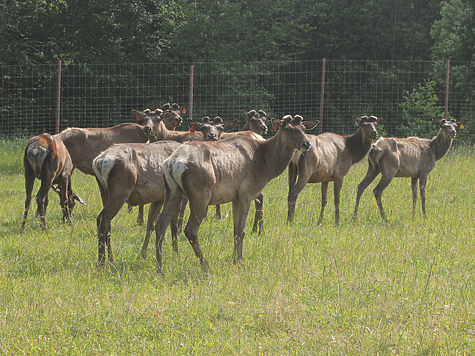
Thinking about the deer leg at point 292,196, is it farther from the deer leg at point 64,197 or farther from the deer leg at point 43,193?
the deer leg at point 43,193

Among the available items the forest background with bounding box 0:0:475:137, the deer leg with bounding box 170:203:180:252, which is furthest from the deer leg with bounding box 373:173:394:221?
the forest background with bounding box 0:0:475:137

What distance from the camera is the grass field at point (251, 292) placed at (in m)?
4.41

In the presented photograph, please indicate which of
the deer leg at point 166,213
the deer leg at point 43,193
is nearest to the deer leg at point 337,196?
the deer leg at point 166,213

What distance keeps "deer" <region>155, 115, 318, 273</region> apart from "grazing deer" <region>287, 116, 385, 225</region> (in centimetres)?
212

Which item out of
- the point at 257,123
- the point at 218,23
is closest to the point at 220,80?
the point at 218,23

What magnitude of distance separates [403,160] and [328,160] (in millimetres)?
1782

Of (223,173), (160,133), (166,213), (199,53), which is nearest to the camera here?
(166,213)

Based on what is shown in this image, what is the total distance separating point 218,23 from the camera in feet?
82.7

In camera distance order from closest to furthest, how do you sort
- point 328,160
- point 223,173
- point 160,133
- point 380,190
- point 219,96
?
point 223,173 → point 328,160 → point 380,190 → point 160,133 → point 219,96

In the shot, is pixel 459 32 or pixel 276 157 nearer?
pixel 276 157

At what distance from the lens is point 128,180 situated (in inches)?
266

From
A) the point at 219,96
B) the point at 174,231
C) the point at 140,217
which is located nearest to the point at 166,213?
the point at 174,231

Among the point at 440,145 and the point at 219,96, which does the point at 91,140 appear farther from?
the point at 219,96

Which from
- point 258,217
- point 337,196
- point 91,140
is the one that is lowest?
point 258,217
